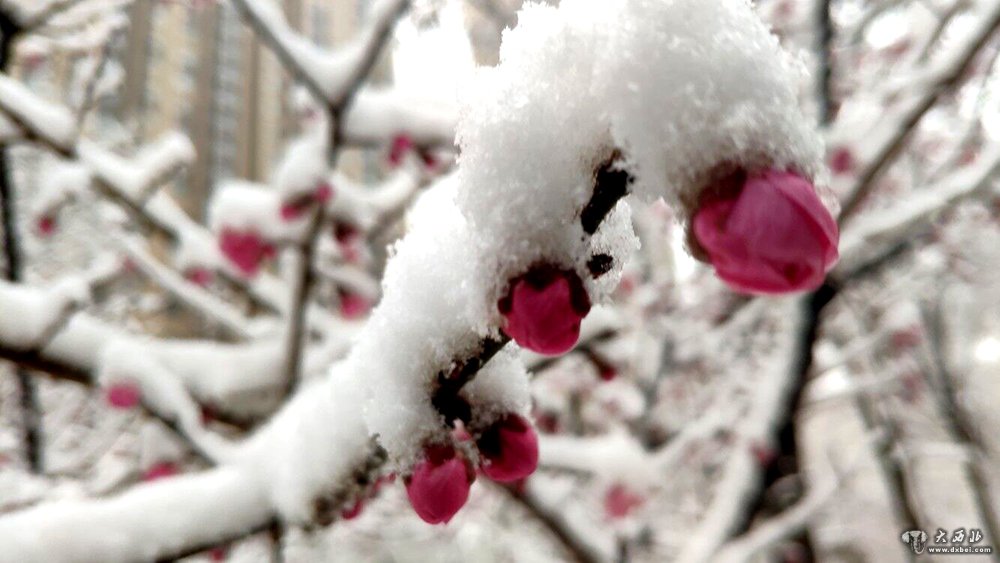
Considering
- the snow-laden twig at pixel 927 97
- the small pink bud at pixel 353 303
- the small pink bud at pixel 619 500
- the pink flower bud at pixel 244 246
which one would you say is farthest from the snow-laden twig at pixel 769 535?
the pink flower bud at pixel 244 246

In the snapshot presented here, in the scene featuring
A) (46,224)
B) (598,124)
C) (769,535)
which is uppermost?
A: (598,124)

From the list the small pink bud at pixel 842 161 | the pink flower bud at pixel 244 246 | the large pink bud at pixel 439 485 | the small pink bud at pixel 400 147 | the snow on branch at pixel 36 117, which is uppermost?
the snow on branch at pixel 36 117

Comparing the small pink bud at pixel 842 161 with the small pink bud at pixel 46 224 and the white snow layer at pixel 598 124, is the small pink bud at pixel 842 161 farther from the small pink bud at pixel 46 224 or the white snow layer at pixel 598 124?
the small pink bud at pixel 46 224

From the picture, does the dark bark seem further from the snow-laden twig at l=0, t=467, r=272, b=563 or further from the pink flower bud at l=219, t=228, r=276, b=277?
the snow-laden twig at l=0, t=467, r=272, b=563

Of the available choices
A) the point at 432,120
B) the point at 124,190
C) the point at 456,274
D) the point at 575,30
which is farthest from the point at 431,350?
the point at 124,190

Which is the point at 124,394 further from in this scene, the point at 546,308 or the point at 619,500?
the point at 619,500

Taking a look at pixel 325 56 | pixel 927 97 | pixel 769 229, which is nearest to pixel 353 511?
pixel 769 229
